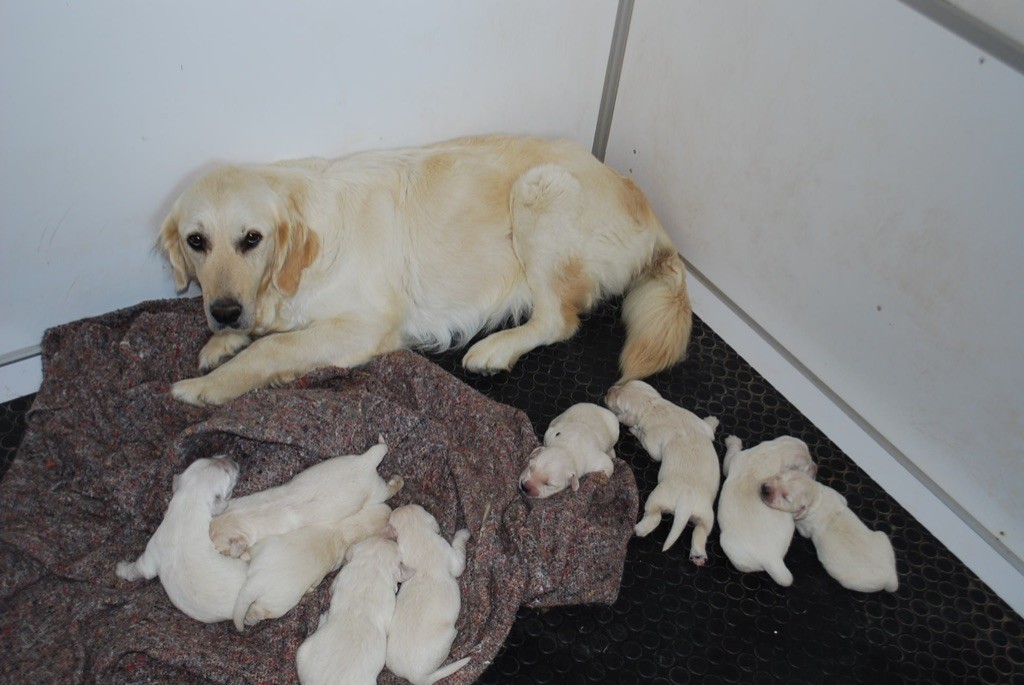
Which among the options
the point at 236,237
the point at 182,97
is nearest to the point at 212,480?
the point at 236,237

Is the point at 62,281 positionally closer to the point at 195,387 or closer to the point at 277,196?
the point at 195,387

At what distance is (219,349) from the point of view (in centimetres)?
249

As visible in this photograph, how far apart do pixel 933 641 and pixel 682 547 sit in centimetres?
65

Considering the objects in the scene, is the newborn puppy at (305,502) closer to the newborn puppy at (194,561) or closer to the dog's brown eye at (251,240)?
the newborn puppy at (194,561)

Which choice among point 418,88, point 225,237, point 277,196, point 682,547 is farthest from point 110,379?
point 682,547

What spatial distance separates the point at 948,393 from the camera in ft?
7.17

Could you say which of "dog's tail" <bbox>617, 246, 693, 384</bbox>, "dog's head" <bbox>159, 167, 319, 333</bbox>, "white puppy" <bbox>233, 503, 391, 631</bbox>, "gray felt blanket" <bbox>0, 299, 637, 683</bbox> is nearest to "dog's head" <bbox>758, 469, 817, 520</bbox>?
"gray felt blanket" <bbox>0, 299, 637, 683</bbox>

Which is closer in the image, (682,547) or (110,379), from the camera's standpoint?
(682,547)

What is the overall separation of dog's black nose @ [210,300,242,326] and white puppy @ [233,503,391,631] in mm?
651

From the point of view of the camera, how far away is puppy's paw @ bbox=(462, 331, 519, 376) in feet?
8.66

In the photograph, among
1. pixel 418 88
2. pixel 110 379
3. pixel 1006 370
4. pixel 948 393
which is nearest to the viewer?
pixel 1006 370

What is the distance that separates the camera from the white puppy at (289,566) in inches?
70.1

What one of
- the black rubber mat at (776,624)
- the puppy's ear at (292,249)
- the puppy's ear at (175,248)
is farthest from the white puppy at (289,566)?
the puppy's ear at (175,248)

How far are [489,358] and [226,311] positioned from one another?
851mm
